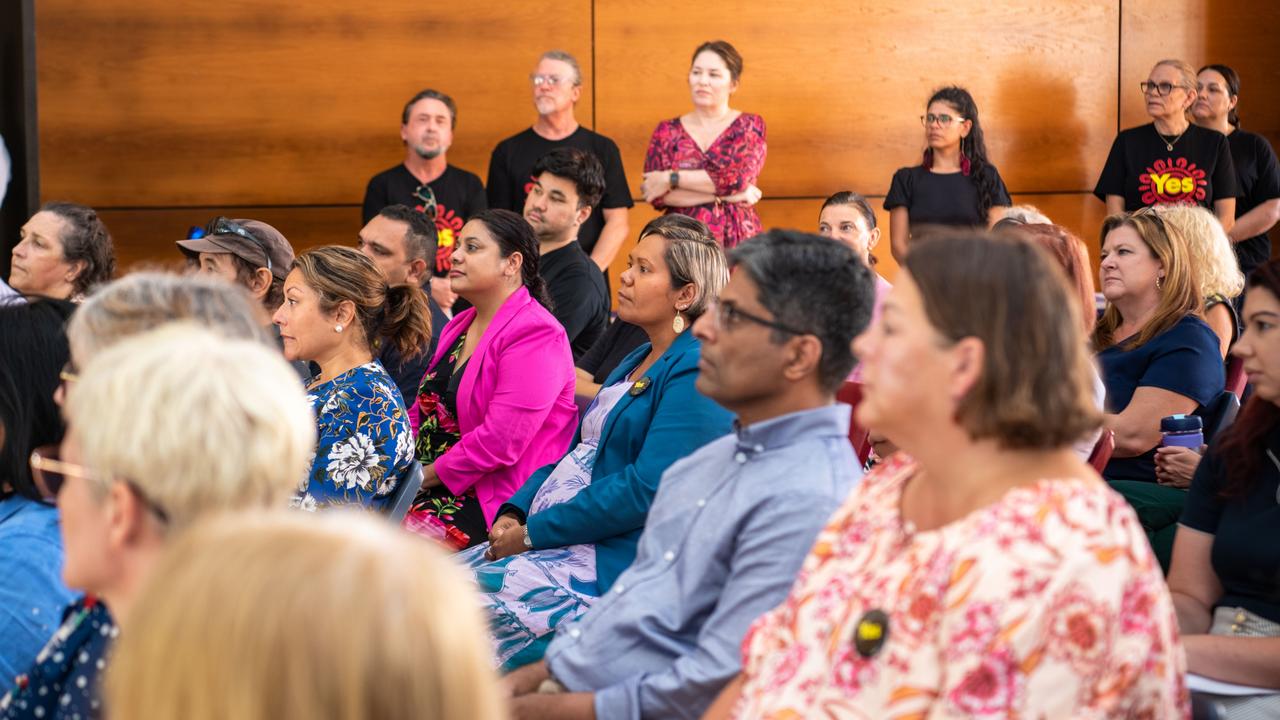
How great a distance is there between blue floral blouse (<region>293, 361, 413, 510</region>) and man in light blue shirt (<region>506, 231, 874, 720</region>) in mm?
877

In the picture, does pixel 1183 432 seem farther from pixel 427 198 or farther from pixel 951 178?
pixel 427 198

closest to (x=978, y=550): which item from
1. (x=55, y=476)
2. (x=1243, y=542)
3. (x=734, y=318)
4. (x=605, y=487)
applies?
(x=734, y=318)

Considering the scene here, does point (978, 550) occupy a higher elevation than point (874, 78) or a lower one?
lower

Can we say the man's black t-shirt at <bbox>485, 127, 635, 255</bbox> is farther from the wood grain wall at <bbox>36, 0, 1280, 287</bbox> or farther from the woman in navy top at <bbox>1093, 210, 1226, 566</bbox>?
the woman in navy top at <bbox>1093, 210, 1226, 566</bbox>

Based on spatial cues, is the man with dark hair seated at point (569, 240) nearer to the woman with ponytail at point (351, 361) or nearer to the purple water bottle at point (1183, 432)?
the woman with ponytail at point (351, 361)

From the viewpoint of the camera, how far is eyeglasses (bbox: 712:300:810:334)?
1.97 meters

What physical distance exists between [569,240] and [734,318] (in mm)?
2685

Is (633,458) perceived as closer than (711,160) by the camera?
Yes

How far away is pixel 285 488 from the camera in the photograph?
133cm

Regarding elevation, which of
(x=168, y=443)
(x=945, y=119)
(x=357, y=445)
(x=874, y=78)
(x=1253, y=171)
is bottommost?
(x=357, y=445)

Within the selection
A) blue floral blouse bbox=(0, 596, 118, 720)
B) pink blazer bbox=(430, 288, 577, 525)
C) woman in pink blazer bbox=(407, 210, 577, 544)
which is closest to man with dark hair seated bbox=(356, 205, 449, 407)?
woman in pink blazer bbox=(407, 210, 577, 544)

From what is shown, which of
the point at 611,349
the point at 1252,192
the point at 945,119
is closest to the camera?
the point at 611,349

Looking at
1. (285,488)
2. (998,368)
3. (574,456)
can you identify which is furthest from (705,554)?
(574,456)

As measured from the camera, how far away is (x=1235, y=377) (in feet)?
11.5
